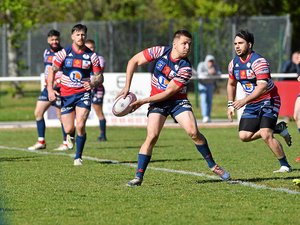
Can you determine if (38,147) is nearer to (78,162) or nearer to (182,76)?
(78,162)

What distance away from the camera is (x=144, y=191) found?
1194 centimetres

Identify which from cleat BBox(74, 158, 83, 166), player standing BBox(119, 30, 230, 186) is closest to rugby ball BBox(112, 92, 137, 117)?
player standing BBox(119, 30, 230, 186)

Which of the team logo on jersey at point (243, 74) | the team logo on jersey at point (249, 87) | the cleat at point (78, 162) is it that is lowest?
the cleat at point (78, 162)

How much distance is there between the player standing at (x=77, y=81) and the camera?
1557 cm

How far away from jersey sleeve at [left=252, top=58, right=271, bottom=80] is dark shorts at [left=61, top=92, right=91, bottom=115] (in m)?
3.33

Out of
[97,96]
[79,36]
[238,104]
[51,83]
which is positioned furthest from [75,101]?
[97,96]

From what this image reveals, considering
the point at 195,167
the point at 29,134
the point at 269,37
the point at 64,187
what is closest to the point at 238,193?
the point at 64,187

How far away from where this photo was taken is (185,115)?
1248 cm

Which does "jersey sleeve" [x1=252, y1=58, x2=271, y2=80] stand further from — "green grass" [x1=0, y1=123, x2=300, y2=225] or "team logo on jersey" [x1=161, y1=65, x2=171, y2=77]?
"team logo on jersey" [x1=161, y1=65, x2=171, y2=77]

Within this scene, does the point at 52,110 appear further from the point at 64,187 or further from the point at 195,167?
the point at 64,187

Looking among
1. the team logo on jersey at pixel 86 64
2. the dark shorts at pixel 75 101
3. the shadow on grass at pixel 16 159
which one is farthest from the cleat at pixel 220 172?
the shadow on grass at pixel 16 159

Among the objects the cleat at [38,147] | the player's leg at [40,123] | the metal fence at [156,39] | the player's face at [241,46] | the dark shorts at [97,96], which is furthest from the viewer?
the metal fence at [156,39]

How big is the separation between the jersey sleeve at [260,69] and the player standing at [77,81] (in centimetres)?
312

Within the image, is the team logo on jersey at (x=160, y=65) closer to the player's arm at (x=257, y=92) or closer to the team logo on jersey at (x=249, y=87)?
the player's arm at (x=257, y=92)
